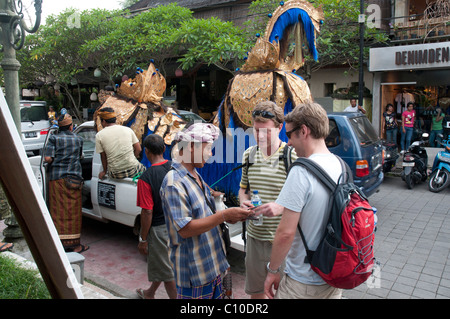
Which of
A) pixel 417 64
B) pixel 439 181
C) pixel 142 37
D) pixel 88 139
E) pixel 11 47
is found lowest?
pixel 439 181

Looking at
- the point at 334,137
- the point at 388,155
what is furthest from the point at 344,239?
the point at 388,155

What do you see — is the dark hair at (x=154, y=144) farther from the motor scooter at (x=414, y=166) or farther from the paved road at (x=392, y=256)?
the motor scooter at (x=414, y=166)

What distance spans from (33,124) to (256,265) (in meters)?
11.2

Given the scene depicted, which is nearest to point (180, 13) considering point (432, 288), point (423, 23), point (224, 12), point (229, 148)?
point (224, 12)

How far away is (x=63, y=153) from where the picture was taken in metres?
4.51

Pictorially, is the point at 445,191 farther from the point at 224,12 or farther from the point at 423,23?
the point at 224,12

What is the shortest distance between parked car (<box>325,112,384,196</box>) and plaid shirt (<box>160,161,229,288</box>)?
3.81 m

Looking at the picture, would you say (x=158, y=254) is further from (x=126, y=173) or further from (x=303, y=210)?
(x=303, y=210)

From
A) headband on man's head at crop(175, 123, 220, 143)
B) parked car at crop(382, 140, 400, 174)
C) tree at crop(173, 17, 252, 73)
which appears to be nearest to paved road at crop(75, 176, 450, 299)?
parked car at crop(382, 140, 400, 174)

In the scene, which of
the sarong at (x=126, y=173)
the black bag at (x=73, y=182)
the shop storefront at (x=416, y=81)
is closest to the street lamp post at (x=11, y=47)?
the black bag at (x=73, y=182)

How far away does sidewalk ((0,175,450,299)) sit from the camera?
11.9ft

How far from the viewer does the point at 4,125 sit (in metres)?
1.29

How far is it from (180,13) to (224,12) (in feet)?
9.83

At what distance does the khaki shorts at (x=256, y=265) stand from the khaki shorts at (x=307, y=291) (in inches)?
25.2
